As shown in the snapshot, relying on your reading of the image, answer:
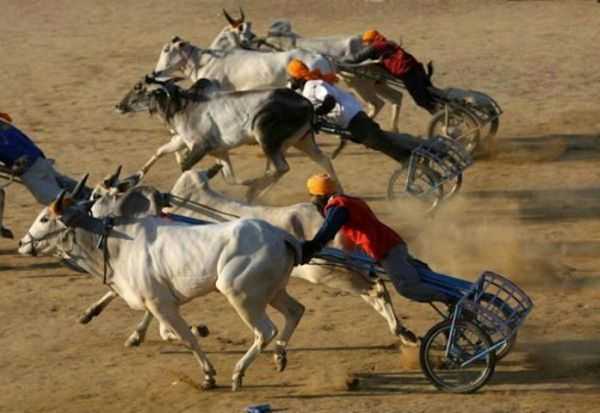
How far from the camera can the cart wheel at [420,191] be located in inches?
659

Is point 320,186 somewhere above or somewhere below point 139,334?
above

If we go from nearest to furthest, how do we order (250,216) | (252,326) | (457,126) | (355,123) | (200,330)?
(252,326) < (200,330) < (250,216) < (355,123) < (457,126)

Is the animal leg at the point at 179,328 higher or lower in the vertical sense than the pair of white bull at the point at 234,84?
higher

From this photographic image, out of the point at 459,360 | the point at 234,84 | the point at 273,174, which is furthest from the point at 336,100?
the point at 459,360

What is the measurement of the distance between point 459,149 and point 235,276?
214 inches

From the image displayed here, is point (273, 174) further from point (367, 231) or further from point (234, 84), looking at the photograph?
point (367, 231)

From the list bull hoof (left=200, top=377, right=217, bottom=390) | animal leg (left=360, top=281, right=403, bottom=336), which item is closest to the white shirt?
animal leg (left=360, top=281, right=403, bottom=336)

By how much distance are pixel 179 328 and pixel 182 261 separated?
55 centimetres

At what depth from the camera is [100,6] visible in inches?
1189

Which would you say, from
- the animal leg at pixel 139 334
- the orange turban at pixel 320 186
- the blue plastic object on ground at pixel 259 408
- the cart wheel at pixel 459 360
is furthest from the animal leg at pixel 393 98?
the blue plastic object on ground at pixel 259 408

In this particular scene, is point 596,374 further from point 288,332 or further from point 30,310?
point 30,310

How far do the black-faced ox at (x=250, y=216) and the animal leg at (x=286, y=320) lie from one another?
1.56 feet

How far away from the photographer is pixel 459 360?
1176cm

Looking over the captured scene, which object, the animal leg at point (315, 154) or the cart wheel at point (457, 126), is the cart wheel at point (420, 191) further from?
the cart wheel at point (457, 126)
